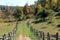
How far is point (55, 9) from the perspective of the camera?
9244cm

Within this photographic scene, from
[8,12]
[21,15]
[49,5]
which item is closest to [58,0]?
[49,5]

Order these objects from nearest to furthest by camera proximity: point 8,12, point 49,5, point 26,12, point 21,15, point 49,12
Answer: point 49,12, point 49,5, point 21,15, point 26,12, point 8,12

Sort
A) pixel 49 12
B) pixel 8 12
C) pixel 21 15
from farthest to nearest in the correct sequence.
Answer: pixel 8 12 → pixel 21 15 → pixel 49 12

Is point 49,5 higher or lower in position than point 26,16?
higher

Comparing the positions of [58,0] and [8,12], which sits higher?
[58,0]

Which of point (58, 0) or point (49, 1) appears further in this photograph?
point (49, 1)

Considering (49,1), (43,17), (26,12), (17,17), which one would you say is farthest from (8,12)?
(43,17)

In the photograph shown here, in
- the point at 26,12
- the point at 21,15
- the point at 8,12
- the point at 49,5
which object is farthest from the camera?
the point at 8,12

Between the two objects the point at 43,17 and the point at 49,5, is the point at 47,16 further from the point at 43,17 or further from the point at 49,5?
the point at 49,5

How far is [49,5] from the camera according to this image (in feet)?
297

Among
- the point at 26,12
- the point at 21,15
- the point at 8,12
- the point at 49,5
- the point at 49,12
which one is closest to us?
the point at 49,12

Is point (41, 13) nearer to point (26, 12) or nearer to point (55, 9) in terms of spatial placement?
point (55, 9)

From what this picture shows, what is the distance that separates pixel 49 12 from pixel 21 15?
38.4 metres

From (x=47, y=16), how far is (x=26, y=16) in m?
43.1
